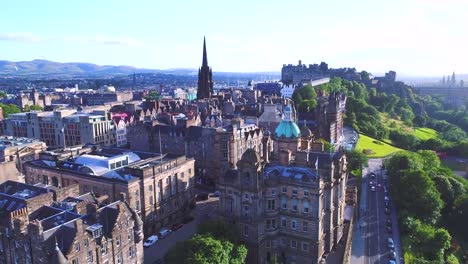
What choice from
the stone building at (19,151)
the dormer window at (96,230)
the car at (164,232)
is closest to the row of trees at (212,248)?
the dormer window at (96,230)

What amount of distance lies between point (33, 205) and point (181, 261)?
19289mm

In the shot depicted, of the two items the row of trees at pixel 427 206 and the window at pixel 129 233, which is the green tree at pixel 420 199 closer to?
the row of trees at pixel 427 206

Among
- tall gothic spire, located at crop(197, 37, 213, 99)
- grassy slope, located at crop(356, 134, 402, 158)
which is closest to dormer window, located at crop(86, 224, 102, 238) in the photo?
grassy slope, located at crop(356, 134, 402, 158)

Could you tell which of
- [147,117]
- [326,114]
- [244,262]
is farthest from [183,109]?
[244,262]

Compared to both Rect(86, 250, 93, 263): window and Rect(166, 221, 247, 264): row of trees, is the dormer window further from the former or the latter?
Rect(166, 221, 247, 264): row of trees

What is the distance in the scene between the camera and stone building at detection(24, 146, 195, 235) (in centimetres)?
6038

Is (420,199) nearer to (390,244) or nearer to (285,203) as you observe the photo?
(390,244)

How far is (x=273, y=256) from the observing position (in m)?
55.8

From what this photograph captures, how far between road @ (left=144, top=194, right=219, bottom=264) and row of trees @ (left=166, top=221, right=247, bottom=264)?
25.6ft

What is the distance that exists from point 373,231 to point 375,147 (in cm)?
6012

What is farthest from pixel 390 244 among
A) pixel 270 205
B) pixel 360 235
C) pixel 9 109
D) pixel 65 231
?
pixel 9 109

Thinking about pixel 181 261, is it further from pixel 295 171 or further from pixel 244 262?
pixel 295 171

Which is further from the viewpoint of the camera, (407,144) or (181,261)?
(407,144)

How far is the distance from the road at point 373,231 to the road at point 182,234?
999 inches
